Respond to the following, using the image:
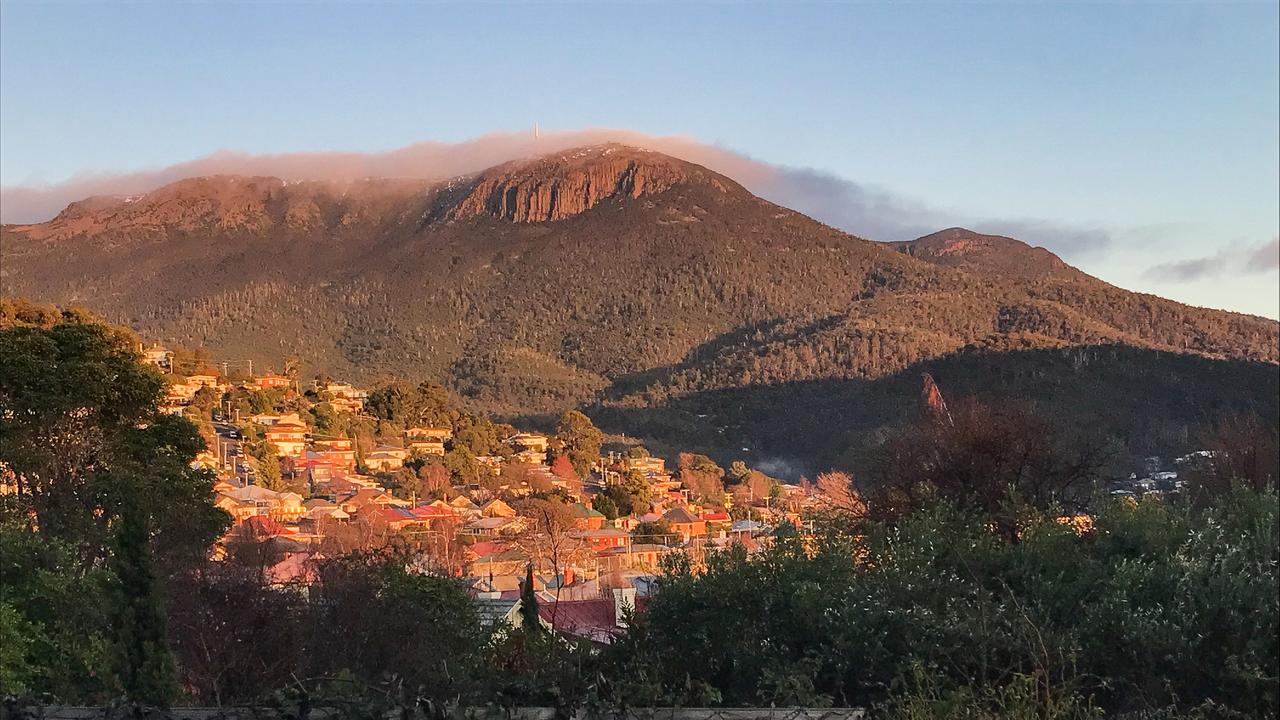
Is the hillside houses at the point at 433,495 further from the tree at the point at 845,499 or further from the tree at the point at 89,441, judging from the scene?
the tree at the point at 89,441

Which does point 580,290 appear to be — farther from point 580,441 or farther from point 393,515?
point 393,515

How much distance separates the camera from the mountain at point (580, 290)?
271ft

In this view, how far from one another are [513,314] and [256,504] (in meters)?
63.4

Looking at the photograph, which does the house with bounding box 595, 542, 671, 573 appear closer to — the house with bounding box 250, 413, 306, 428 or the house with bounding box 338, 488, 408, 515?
the house with bounding box 338, 488, 408, 515

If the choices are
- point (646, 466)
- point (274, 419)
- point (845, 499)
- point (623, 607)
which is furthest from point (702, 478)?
point (623, 607)

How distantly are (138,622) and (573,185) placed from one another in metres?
126

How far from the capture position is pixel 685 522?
41.5m

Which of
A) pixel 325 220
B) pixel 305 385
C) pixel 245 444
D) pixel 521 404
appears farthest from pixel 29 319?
pixel 325 220

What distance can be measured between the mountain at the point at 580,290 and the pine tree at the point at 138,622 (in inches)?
2566

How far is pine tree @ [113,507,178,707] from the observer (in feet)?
24.2

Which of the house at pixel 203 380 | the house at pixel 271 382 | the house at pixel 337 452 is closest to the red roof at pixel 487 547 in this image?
the house at pixel 337 452

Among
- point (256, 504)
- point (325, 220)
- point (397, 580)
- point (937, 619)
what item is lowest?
point (256, 504)

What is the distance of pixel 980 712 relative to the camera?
373 centimetres

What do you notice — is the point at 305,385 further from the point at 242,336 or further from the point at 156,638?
the point at 156,638
